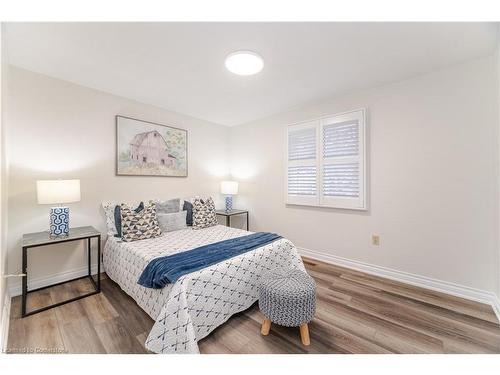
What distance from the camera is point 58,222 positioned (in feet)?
6.73

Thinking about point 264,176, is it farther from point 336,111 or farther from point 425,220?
point 425,220

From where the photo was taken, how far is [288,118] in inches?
134

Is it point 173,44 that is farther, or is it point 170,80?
point 170,80

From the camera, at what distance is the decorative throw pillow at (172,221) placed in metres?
2.73

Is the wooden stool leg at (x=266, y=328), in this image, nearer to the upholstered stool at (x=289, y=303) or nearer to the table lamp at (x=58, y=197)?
the upholstered stool at (x=289, y=303)

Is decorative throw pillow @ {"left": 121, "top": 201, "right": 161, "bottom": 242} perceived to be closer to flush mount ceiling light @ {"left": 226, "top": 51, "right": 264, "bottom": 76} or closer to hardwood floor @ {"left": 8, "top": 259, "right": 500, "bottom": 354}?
hardwood floor @ {"left": 8, "top": 259, "right": 500, "bottom": 354}

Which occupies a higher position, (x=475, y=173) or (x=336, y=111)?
(x=336, y=111)

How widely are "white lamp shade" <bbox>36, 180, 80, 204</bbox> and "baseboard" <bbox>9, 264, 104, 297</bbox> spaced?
94cm

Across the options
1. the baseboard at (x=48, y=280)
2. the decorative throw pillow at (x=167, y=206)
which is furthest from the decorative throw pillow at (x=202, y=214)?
the baseboard at (x=48, y=280)

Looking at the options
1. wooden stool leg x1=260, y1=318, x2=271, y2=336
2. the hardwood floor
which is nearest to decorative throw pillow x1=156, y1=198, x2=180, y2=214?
the hardwood floor
